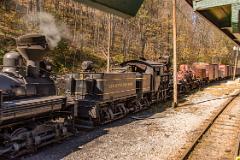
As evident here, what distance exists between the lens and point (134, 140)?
10781 millimetres

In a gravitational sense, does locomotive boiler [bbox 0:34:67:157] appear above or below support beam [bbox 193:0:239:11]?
below

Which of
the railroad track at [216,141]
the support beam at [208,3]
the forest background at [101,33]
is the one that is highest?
the forest background at [101,33]

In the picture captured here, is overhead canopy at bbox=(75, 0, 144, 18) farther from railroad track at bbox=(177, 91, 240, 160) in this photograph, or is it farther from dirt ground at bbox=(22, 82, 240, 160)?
dirt ground at bbox=(22, 82, 240, 160)

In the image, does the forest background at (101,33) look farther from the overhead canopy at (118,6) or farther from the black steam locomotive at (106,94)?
the overhead canopy at (118,6)

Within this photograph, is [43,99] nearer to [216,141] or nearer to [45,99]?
[45,99]

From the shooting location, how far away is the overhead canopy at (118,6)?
2.09m

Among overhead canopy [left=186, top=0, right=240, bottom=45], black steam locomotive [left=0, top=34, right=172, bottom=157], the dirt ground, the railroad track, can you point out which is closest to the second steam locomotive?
black steam locomotive [left=0, top=34, right=172, bottom=157]

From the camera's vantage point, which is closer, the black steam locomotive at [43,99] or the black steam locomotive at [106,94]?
the black steam locomotive at [43,99]

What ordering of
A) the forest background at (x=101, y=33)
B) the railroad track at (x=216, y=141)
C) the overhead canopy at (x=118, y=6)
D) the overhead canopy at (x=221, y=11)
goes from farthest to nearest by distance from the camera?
1. the forest background at (x=101, y=33)
2. the railroad track at (x=216, y=141)
3. the overhead canopy at (x=221, y=11)
4. the overhead canopy at (x=118, y=6)

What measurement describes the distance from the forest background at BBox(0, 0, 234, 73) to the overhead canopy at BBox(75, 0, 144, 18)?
16.9 meters

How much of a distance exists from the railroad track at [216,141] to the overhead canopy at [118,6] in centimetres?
682

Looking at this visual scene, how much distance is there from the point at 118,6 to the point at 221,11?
170 centimetres

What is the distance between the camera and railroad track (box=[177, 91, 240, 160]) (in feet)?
30.4

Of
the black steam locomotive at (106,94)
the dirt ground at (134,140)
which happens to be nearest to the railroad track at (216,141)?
the dirt ground at (134,140)
